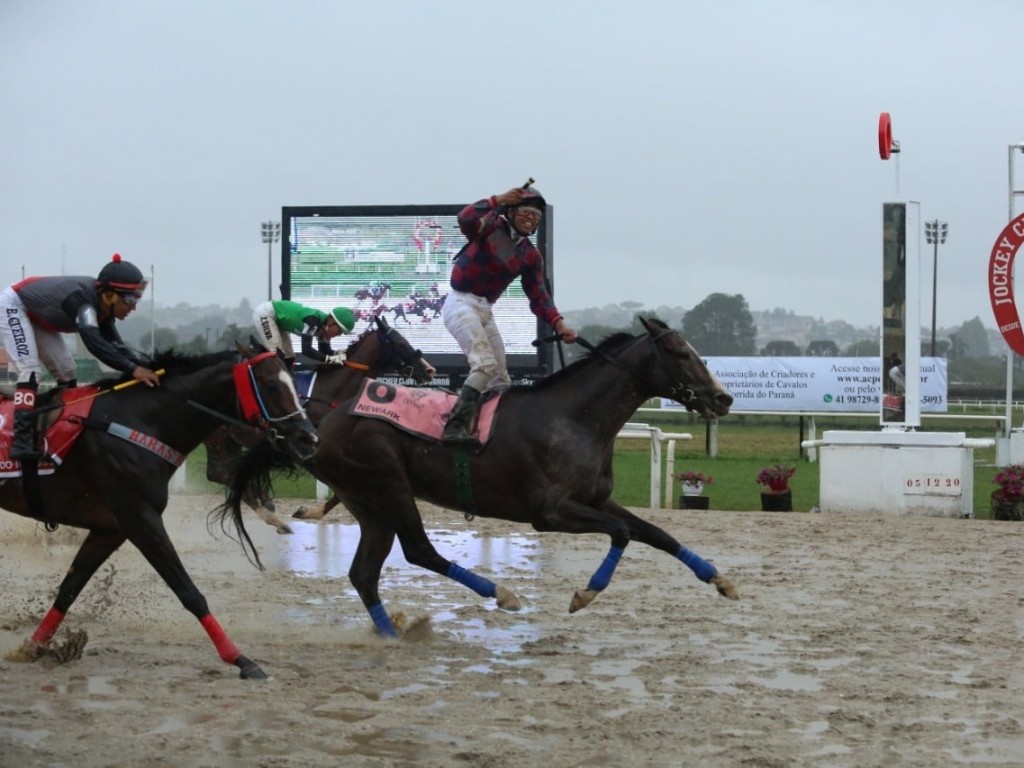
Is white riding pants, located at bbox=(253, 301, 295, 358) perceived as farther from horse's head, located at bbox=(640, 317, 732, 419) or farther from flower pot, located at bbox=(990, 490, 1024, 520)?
flower pot, located at bbox=(990, 490, 1024, 520)

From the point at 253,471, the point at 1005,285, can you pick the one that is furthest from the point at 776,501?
the point at 253,471

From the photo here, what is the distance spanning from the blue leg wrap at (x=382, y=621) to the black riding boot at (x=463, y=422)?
3.27ft

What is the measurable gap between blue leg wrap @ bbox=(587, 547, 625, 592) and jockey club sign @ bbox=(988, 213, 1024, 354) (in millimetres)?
9114

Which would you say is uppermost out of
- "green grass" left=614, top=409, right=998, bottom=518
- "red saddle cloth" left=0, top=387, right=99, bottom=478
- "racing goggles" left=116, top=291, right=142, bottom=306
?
"racing goggles" left=116, top=291, right=142, bottom=306

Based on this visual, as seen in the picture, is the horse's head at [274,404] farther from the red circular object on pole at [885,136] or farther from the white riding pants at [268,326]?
the red circular object on pole at [885,136]

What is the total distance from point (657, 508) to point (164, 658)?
8.41m

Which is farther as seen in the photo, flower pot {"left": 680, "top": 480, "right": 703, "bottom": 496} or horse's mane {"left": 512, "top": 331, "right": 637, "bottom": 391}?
flower pot {"left": 680, "top": 480, "right": 703, "bottom": 496}

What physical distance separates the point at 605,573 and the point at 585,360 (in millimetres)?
1266

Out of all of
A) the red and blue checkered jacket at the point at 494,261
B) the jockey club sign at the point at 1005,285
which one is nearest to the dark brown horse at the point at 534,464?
the red and blue checkered jacket at the point at 494,261

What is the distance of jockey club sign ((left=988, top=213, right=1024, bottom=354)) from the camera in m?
15.2

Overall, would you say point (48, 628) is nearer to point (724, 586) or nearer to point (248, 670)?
point (248, 670)

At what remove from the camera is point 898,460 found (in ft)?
46.9

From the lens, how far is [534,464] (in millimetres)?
7613

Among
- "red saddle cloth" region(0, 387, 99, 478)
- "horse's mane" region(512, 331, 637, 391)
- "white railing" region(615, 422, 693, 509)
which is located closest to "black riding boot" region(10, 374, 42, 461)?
"red saddle cloth" region(0, 387, 99, 478)
